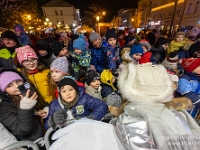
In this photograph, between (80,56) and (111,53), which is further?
(111,53)

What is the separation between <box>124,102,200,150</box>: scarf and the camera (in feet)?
Answer: 2.80

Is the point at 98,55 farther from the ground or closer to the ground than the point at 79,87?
farther from the ground

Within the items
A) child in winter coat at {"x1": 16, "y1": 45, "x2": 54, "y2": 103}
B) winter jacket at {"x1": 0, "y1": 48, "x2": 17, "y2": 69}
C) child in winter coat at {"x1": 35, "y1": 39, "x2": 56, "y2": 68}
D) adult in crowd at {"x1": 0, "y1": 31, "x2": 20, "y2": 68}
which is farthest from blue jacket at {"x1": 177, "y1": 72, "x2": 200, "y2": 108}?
winter jacket at {"x1": 0, "y1": 48, "x2": 17, "y2": 69}

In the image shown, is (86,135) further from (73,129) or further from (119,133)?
(119,133)

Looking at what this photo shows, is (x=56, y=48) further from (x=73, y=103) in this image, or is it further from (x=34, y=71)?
(x=73, y=103)

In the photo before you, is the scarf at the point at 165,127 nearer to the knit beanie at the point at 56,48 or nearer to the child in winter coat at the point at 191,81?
the child in winter coat at the point at 191,81

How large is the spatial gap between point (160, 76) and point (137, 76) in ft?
0.64

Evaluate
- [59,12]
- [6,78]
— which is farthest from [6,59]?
[59,12]

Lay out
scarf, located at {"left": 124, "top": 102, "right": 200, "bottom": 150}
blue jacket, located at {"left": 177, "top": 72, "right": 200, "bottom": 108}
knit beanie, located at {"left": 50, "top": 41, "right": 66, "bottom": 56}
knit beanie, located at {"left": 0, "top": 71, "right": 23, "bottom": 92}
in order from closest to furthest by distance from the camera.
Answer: scarf, located at {"left": 124, "top": 102, "right": 200, "bottom": 150} → knit beanie, located at {"left": 0, "top": 71, "right": 23, "bottom": 92} → blue jacket, located at {"left": 177, "top": 72, "right": 200, "bottom": 108} → knit beanie, located at {"left": 50, "top": 41, "right": 66, "bottom": 56}

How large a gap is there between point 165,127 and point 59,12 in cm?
6799

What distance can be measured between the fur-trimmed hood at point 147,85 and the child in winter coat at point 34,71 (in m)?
2.07

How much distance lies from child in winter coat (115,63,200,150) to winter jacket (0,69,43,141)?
119cm

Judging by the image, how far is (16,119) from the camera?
1.65m

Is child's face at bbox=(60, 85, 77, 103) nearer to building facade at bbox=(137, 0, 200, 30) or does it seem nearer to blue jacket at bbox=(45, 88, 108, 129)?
blue jacket at bbox=(45, 88, 108, 129)
